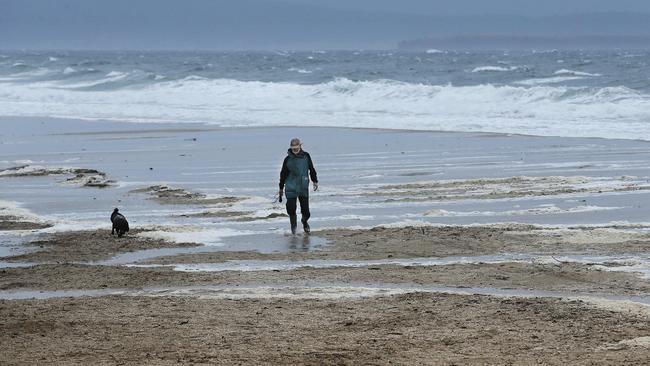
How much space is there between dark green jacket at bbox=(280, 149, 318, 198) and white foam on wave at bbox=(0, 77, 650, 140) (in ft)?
48.3

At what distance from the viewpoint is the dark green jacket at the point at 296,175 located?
1393cm

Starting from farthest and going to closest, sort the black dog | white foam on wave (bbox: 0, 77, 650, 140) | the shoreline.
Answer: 1. white foam on wave (bbox: 0, 77, 650, 140)
2. the shoreline
3. the black dog

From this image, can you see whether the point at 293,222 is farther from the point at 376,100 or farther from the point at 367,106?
the point at 376,100

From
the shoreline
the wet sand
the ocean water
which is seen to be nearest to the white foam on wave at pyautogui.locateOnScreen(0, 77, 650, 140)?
the ocean water

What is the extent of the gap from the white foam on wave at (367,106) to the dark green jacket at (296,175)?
579 inches

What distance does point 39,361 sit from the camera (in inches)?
306

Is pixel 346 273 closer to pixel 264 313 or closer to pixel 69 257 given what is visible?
pixel 264 313

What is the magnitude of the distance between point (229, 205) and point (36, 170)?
5.88 meters

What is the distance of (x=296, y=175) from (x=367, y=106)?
29.7m

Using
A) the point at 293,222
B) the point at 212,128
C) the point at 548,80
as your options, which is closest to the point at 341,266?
the point at 293,222

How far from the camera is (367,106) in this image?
43.5 meters

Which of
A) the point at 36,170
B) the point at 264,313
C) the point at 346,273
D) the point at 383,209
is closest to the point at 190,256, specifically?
the point at 346,273

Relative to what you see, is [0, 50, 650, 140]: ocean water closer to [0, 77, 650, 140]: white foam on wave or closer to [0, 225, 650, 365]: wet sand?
[0, 77, 650, 140]: white foam on wave

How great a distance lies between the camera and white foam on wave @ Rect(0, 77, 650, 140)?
32688 mm
